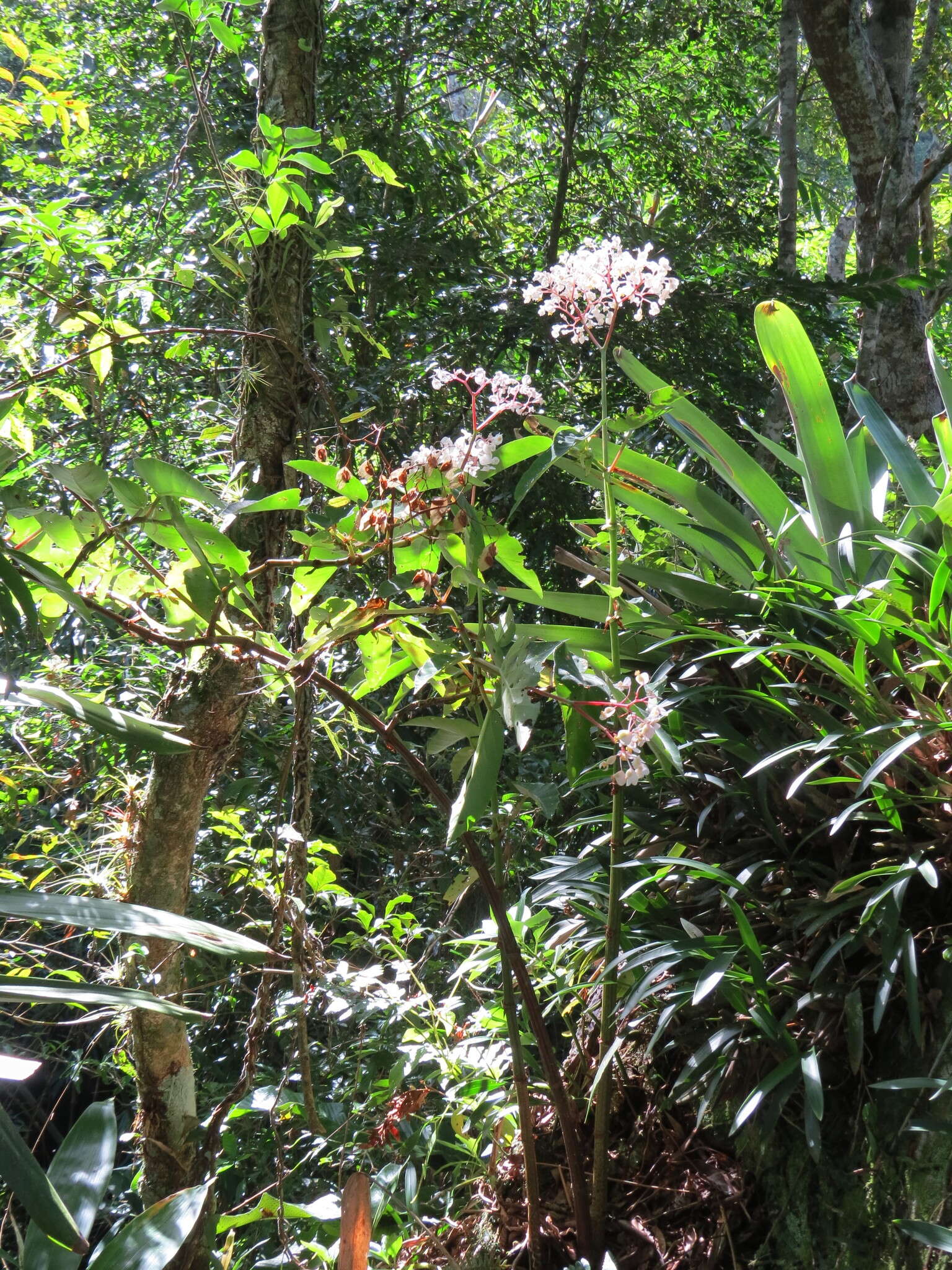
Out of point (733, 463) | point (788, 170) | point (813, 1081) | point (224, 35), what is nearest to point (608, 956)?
point (813, 1081)

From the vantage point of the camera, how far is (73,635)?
2332 millimetres

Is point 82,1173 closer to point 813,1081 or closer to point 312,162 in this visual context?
point 813,1081

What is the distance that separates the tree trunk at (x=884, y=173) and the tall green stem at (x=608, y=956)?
67.7 inches

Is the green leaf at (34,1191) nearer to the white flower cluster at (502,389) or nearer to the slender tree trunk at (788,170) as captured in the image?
the white flower cluster at (502,389)

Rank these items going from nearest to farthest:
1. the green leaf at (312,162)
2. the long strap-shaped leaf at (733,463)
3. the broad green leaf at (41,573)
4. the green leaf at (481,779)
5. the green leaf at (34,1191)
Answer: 1. the green leaf at (34,1191)
2. the broad green leaf at (41,573)
3. the green leaf at (481,779)
4. the green leaf at (312,162)
5. the long strap-shaped leaf at (733,463)

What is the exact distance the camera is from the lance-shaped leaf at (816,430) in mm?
1223

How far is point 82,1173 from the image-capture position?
1.95 ft

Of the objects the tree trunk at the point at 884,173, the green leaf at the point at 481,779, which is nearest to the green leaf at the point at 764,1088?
the green leaf at the point at 481,779

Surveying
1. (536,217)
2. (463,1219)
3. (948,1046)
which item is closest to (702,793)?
(948,1046)

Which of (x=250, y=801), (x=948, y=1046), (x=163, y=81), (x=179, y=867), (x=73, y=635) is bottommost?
(x=948, y=1046)

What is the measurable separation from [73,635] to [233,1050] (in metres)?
1.08

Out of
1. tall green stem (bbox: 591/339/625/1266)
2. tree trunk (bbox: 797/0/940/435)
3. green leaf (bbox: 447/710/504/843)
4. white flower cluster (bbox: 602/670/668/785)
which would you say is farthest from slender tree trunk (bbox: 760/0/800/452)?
green leaf (bbox: 447/710/504/843)

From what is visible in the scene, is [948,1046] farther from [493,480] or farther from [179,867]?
[493,480]

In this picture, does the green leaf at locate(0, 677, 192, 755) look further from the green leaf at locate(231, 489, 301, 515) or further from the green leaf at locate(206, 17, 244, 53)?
the green leaf at locate(206, 17, 244, 53)
